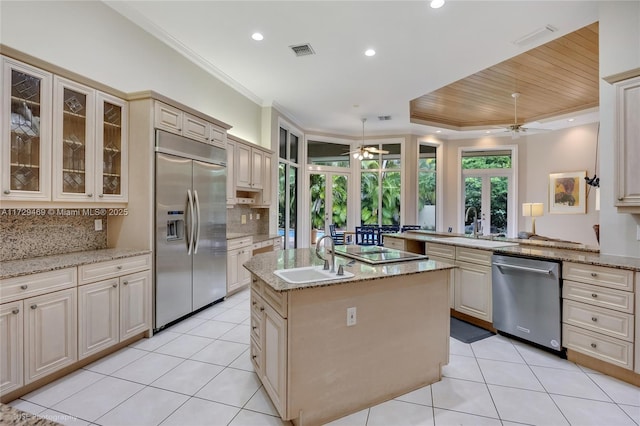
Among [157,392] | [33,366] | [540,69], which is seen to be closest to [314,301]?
[157,392]

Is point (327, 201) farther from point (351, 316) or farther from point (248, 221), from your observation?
point (351, 316)

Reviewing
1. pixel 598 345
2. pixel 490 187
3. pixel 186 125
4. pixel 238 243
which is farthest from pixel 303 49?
pixel 490 187

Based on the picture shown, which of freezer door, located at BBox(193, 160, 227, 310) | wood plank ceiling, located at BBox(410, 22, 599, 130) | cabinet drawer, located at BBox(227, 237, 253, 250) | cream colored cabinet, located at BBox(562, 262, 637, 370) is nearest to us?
cream colored cabinet, located at BBox(562, 262, 637, 370)

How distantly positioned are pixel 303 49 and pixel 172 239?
8.88ft

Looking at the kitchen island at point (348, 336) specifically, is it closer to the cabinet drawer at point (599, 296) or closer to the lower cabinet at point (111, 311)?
the cabinet drawer at point (599, 296)

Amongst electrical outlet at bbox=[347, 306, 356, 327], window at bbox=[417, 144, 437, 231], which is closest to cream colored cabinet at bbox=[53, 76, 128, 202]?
electrical outlet at bbox=[347, 306, 356, 327]

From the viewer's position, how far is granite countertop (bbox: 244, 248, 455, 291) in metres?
1.85

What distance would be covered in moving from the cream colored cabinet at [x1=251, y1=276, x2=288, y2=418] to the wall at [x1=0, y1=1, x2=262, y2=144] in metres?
2.53

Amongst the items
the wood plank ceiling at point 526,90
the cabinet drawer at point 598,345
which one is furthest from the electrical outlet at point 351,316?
the wood plank ceiling at point 526,90

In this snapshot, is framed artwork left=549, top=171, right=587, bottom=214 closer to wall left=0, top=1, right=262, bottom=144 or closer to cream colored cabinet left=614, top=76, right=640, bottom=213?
cream colored cabinet left=614, top=76, right=640, bottom=213

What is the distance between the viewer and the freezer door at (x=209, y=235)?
3.56 metres

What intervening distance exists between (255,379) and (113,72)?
316 centimetres

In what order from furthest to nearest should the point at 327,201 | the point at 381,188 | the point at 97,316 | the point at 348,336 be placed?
the point at 381,188
the point at 327,201
the point at 97,316
the point at 348,336

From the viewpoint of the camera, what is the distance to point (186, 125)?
135 inches
